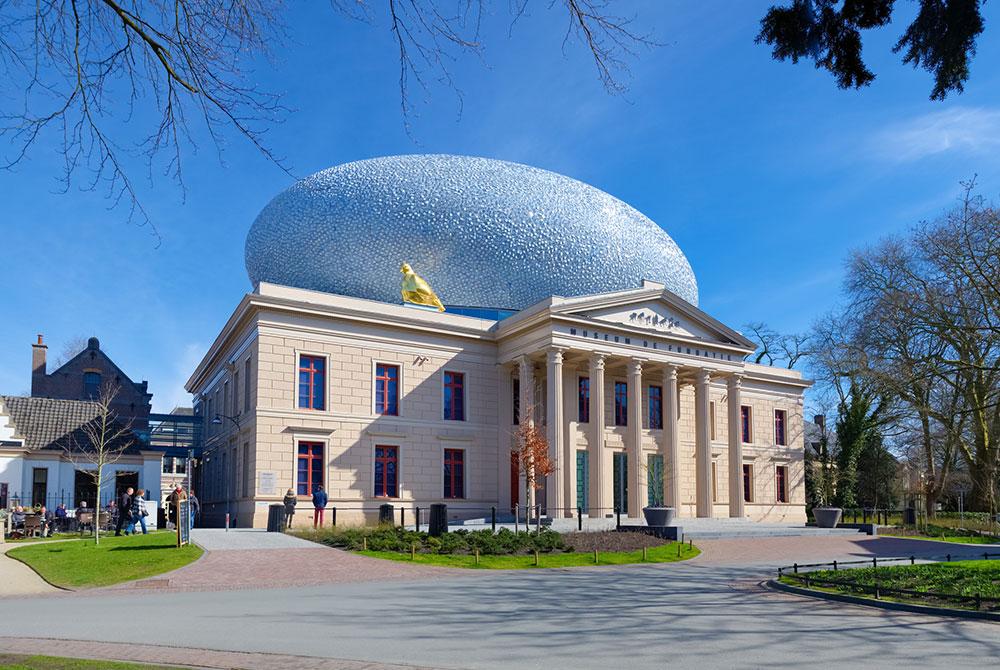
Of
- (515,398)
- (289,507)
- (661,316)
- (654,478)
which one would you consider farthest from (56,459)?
(661,316)

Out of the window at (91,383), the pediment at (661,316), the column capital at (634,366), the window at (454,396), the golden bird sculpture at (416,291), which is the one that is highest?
the golden bird sculpture at (416,291)

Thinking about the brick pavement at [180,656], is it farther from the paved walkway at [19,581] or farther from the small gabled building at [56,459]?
the small gabled building at [56,459]

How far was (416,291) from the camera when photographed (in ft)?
141

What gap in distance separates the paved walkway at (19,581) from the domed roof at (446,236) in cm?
2384

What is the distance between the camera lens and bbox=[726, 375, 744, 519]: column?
42.7 meters

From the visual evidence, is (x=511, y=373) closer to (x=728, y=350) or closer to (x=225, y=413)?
(x=728, y=350)

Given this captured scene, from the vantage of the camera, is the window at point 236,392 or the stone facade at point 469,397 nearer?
the stone facade at point 469,397

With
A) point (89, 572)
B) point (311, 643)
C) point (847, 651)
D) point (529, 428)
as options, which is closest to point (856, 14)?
point (847, 651)

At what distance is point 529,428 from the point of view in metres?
34.3

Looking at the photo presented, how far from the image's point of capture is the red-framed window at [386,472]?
124 feet

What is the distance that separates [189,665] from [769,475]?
4552cm

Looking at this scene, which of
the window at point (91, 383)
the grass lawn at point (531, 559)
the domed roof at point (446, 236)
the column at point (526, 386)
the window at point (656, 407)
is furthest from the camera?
the window at point (91, 383)

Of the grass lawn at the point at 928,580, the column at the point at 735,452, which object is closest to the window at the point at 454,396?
the column at the point at 735,452

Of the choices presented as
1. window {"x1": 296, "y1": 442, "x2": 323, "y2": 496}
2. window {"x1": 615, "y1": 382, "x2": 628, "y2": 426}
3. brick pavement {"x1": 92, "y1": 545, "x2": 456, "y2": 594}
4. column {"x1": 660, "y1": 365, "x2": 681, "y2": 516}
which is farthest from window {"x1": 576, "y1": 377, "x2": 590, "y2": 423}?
brick pavement {"x1": 92, "y1": 545, "x2": 456, "y2": 594}
